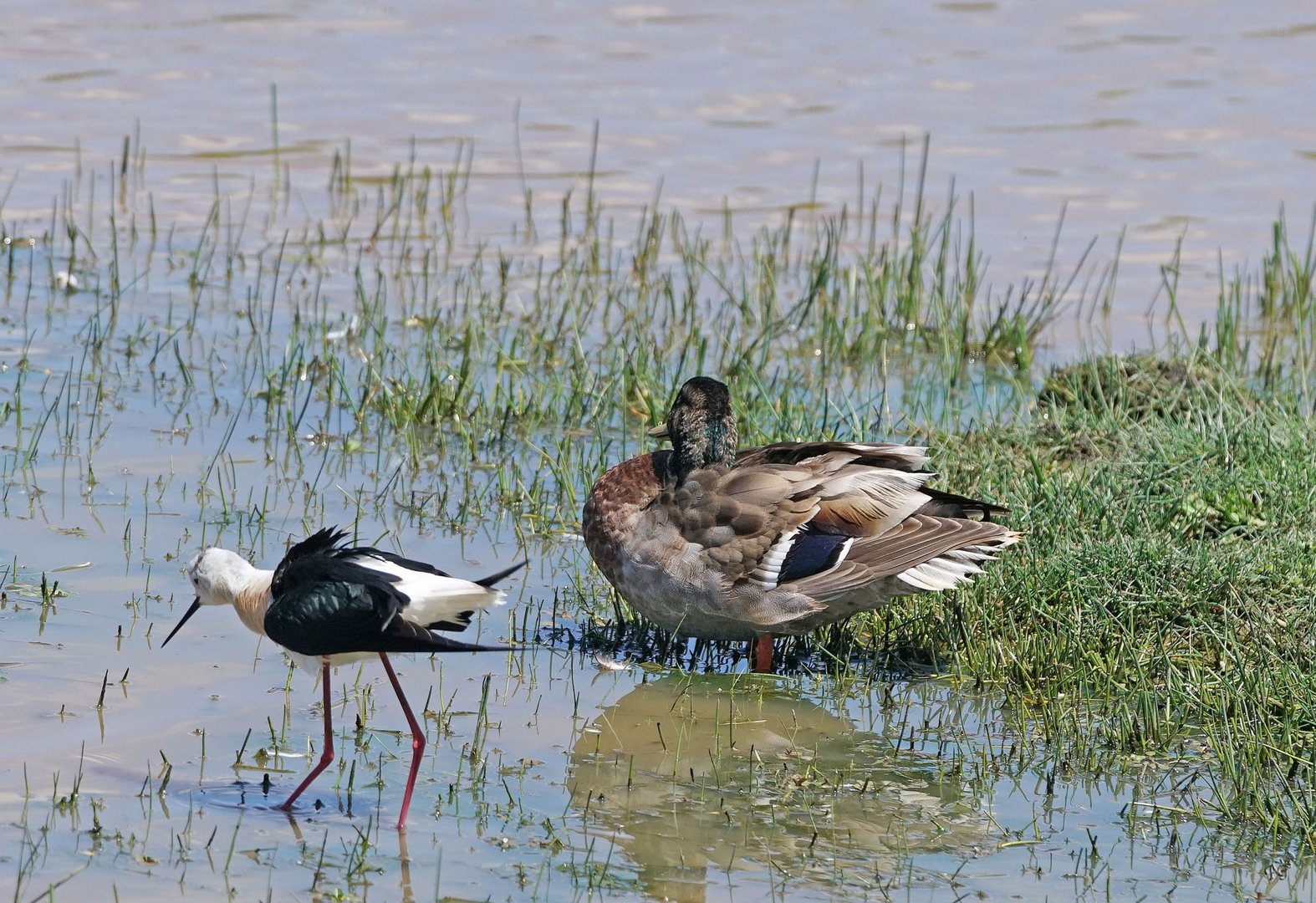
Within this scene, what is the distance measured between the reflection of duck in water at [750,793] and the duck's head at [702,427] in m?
0.95

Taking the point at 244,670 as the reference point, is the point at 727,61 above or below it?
above

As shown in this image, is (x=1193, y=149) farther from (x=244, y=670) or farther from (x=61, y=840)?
(x=61, y=840)

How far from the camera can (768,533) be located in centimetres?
649

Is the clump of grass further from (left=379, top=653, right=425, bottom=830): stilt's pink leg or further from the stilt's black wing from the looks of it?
the stilt's black wing

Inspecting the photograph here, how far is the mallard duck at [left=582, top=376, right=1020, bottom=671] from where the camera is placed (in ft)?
20.9

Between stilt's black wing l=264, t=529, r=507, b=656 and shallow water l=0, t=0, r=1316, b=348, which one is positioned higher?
shallow water l=0, t=0, r=1316, b=348

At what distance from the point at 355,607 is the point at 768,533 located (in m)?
1.92

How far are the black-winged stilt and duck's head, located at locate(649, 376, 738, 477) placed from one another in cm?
168

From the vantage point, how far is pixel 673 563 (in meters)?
6.48

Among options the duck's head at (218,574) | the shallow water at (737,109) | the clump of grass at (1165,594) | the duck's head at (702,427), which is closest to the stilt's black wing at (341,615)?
the duck's head at (218,574)

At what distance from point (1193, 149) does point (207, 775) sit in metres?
12.4

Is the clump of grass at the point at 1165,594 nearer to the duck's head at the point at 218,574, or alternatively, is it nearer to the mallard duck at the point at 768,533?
the mallard duck at the point at 768,533

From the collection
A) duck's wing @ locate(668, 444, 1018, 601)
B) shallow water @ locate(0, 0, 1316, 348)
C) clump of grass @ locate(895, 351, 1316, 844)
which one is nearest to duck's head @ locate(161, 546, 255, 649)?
duck's wing @ locate(668, 444, 1018, 601)

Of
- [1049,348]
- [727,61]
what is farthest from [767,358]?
[727,61]
